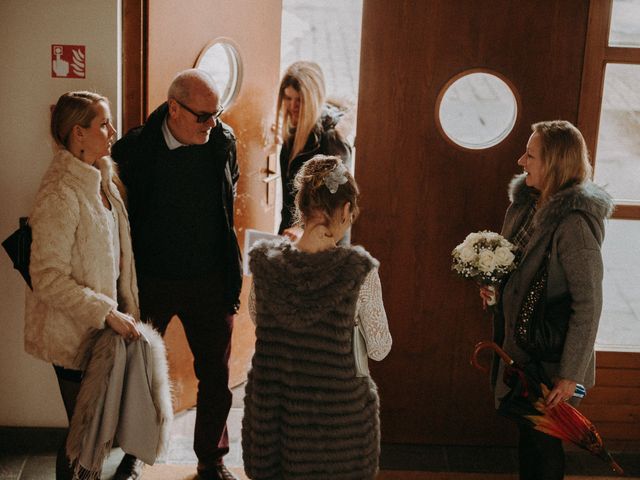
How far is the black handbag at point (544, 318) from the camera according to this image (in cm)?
278

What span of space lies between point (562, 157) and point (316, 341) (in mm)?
1188

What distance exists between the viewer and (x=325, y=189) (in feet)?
7.55

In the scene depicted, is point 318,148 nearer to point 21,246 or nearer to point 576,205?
point 576,205

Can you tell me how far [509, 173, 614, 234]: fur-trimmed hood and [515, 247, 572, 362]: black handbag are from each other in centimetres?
12

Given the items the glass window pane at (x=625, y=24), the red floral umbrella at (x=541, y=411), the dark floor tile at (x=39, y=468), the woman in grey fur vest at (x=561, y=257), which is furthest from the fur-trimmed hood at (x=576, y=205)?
the dark floor tile at (x=39, y=468)

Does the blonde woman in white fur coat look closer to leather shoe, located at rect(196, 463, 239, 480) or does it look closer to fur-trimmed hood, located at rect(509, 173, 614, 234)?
leather shoe, located at rect(196, 463, 239, 480)

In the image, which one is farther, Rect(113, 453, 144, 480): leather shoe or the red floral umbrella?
Rect(113, 453, 144, 480): leather shoe

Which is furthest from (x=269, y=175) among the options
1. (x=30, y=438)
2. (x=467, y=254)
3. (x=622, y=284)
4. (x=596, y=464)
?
(x=596, y=464)

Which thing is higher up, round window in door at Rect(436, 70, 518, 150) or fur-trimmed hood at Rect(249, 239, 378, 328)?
round window in door at Rect(436, 70, 518, 150)

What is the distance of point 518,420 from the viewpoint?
2902 millimetres

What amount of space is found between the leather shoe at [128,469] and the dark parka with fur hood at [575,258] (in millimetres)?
1808

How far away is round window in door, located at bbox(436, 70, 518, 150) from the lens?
344 centimetres

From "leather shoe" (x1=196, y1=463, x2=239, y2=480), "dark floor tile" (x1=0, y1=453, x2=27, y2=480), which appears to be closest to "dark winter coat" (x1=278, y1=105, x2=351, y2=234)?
"leather shoe" (x1=196, y1=463, x2=239, y2=480)

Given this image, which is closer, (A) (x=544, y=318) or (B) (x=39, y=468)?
(A) (x=544, y=318)
